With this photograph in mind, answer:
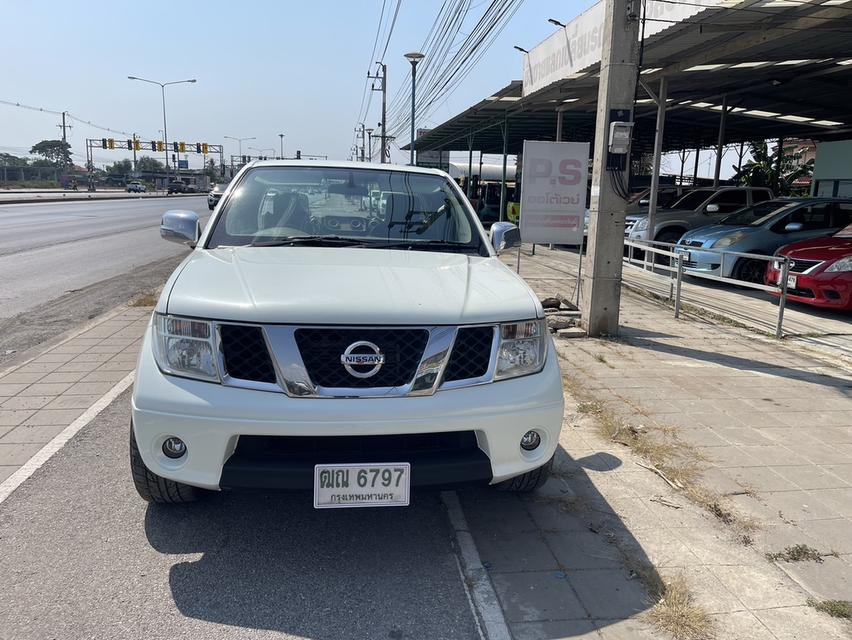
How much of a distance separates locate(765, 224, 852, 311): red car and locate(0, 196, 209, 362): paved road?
9265mm

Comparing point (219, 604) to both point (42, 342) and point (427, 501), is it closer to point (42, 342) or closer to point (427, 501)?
point (427, 501)

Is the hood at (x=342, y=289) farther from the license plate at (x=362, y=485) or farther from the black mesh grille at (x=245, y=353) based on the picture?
the license plate at (x=362, y=485)

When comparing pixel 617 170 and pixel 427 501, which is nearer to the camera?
pixel 427 501

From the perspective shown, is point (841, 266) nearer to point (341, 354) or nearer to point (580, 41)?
point (580, 41)

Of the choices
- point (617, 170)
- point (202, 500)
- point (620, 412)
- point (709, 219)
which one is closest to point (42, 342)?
point (202, 500)

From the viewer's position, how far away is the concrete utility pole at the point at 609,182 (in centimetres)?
720

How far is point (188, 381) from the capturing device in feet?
9.52

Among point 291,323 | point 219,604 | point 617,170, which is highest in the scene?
point 617,170

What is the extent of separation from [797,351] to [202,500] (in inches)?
264

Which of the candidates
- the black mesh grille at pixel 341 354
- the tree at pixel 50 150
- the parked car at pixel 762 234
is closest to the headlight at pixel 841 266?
the parked car at pixel 762 234

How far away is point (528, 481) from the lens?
3547mm

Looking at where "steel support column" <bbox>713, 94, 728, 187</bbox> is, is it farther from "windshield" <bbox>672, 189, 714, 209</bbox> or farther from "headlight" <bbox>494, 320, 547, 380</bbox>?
"headlight" <bbox>494, 320, 547, 380</bbox>

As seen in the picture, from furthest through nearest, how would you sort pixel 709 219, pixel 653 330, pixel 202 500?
pixel 709 219, pixel 653 330, pixel 202 500

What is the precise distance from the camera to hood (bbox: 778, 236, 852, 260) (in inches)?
368
